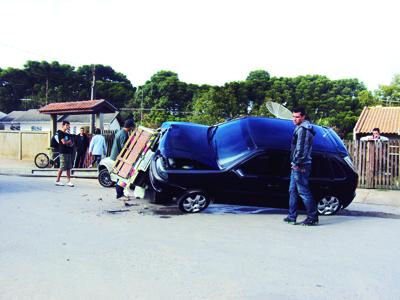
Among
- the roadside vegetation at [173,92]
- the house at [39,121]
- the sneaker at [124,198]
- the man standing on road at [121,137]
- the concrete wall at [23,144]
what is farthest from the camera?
the house at [39,121]

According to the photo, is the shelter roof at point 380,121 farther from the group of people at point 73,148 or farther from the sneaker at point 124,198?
the sneaker at point 124,198

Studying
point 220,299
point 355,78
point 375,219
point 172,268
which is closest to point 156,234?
point 172,268

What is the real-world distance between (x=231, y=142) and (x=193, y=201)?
1.30 metres

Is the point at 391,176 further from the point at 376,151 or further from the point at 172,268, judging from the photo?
the point at 172,268

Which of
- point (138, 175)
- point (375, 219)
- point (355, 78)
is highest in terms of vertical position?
point (355, 78)

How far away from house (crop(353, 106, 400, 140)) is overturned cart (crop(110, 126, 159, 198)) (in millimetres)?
20470

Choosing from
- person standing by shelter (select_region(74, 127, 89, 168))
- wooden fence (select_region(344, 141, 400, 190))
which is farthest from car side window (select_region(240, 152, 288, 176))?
person standing by shelter (select_region(74, 127, 89, 168))

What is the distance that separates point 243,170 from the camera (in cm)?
776

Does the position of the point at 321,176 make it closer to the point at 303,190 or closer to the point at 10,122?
the point at 303,190

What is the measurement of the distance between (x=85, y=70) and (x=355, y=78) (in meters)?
40.6

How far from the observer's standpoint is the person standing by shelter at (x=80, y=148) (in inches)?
664

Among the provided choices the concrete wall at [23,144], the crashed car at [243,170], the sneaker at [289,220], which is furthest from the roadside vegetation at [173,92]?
the sneaker at [289,220]

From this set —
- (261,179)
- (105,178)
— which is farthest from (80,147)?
(261,179)

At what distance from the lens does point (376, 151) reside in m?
12.7
